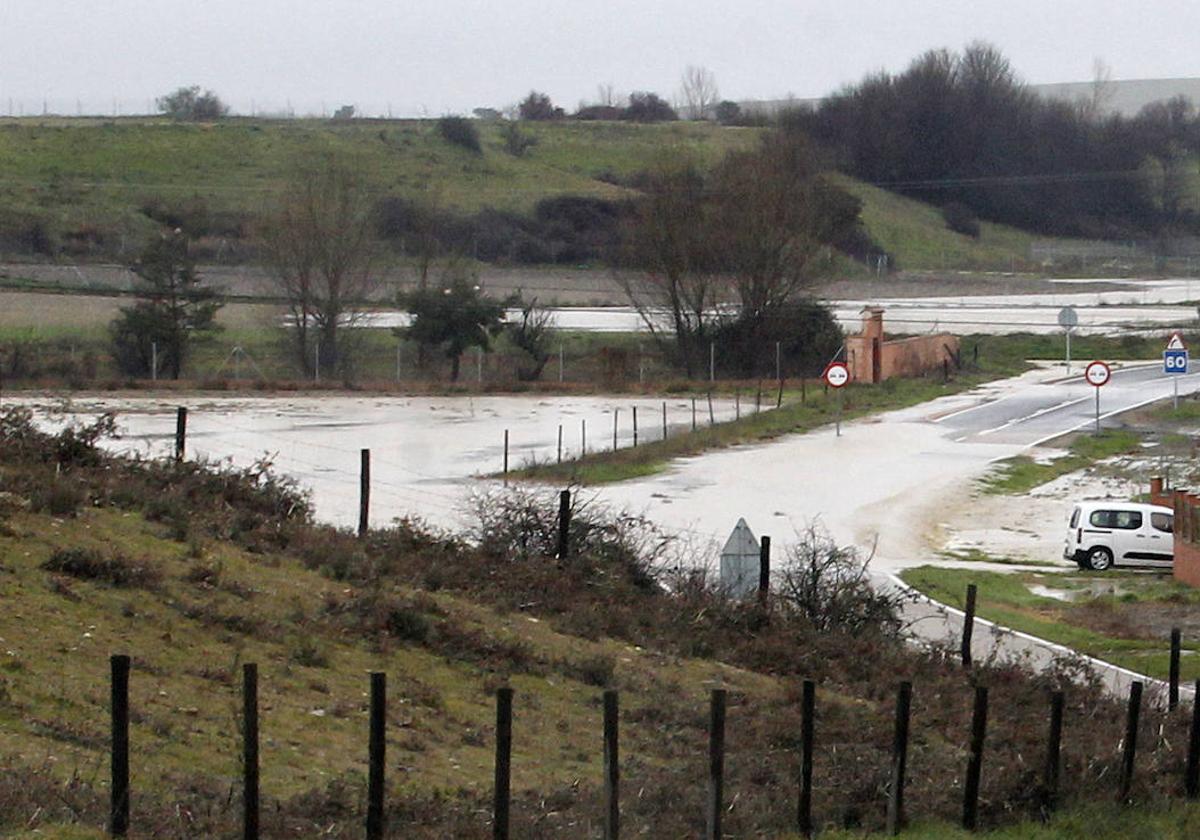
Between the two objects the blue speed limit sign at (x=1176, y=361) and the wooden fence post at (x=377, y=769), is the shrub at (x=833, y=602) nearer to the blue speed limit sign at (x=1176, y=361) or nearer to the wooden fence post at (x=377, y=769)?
the wooden fence post at (x=377, y=769)

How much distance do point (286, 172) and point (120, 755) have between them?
103 m

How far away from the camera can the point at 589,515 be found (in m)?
21.2

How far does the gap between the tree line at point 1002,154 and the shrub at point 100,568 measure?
389 ft

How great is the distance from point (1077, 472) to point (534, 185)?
259 ft

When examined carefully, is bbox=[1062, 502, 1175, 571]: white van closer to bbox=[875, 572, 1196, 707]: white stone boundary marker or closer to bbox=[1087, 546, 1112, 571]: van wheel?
bbox=[1087, 546, 1112, 571]: van wheel

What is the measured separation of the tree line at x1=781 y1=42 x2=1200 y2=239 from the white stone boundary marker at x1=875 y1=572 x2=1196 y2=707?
107 m

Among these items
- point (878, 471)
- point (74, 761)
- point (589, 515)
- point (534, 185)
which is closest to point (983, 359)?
point (878, 471)

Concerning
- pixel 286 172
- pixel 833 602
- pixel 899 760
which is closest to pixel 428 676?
pixel 899 760

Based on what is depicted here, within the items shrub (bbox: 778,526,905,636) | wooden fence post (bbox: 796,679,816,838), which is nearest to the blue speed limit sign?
shrub (bbox: 778,526,905,636)

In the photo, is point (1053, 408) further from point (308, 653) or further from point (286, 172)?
point (286, 172)

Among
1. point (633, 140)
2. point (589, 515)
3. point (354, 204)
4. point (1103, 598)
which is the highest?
point (633, 140)

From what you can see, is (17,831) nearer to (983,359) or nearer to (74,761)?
(74,761)

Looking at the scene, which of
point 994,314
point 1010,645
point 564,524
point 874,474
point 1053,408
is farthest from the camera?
point 994,314

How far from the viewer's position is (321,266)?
71.1 meters
